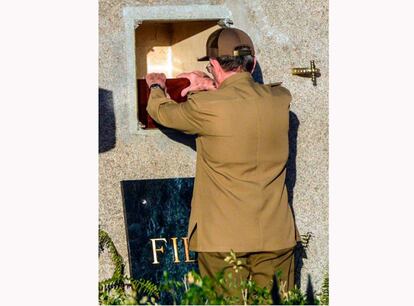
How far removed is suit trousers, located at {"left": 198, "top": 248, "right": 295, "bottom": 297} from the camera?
5.99 metres

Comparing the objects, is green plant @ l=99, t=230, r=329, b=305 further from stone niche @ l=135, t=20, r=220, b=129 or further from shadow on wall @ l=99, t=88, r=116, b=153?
stone niche @ l=135, t=20, r=220, b=129

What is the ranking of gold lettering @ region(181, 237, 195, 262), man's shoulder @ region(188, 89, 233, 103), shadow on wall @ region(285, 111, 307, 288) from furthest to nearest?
shadow on wall @ region(285, 111, 307, 288) < gold lettering @ region(181, 237, 195, 262) < man's shoulder @ region(188, 89, 233, 103)

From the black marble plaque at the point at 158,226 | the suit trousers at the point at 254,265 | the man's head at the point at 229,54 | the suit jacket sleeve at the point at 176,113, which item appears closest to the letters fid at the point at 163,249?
the black marble plaque at the point at 158,226

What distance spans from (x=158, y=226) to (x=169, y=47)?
5.03 ft

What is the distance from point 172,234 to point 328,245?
3.19 ft

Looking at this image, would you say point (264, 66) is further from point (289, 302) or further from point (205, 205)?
point (289, 302)

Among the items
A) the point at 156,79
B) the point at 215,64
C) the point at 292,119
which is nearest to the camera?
the point at 215,64

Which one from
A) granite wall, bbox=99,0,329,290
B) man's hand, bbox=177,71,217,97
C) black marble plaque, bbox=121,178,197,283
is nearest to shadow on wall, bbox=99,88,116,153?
granite wall, bbox=99,0,329,290

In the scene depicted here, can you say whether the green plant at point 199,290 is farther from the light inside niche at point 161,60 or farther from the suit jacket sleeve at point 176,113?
the light inside niche at point 161,60

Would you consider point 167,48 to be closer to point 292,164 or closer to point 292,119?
point 292,119

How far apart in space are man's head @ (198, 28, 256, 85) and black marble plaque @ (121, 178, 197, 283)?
80 cm

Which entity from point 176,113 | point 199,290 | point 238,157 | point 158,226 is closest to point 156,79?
point 176,113

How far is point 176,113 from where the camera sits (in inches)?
235

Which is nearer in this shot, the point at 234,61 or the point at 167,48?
the point at 234,61
